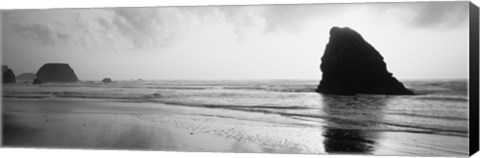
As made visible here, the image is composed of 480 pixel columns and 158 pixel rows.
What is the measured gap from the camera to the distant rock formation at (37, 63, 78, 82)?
7.25 meters

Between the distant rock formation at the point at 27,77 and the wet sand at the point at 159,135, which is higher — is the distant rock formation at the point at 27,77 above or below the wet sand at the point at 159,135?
above

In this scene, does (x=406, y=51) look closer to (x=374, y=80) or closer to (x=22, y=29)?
(x=374, y=80)

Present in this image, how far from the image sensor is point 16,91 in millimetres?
7352

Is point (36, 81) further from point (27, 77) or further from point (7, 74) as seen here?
point (7, 74)

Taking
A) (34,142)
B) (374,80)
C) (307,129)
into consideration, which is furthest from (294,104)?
(34,142)

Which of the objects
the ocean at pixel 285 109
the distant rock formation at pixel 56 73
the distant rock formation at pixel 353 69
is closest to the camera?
the ocean at pixel 285 109

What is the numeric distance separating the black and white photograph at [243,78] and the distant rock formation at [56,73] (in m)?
0.02

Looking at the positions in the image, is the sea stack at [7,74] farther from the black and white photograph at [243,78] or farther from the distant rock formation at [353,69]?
the distant rock formation at [353,69]

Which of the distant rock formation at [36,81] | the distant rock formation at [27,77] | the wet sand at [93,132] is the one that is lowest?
the wet sand at [93,132]

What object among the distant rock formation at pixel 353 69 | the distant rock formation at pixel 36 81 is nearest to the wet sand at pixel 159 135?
the distant rock formation at pixel 36 81

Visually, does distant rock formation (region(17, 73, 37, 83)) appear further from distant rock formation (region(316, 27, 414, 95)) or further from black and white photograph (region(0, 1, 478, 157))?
distant rock formation (region(316, 27, 414, 95))

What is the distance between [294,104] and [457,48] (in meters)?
1.77

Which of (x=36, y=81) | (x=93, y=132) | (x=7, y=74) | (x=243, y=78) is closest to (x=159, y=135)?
(x=93, y=132)

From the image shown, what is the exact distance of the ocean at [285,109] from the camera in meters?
6.05
